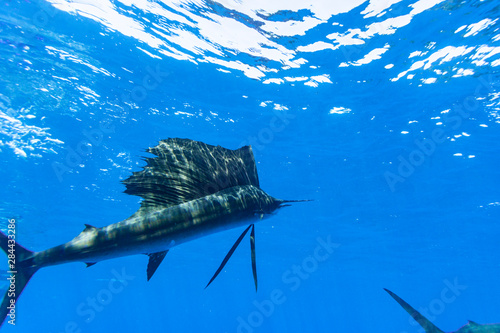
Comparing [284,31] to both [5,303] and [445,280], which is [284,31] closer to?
[5,303]

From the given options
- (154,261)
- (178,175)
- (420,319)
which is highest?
(178,175)

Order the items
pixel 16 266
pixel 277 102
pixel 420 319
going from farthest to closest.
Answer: pixel 277 102
pixel 420 319
pixel 16 266

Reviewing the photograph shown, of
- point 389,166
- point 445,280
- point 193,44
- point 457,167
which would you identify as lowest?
point 445,280

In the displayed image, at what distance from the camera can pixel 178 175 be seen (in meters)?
2.36

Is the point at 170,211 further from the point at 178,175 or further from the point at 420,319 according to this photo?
the point at 420,319

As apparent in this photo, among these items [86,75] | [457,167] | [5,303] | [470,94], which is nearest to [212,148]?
[5,303]

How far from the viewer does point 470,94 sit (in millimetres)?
11547

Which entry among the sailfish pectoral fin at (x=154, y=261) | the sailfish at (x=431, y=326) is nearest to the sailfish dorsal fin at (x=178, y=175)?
the sailfish pectoral fin at (x=154, y=261)

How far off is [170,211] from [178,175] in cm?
32

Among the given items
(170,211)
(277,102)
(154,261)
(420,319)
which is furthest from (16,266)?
(277,102)

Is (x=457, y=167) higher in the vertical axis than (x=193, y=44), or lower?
lower

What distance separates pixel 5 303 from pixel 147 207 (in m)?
1.08

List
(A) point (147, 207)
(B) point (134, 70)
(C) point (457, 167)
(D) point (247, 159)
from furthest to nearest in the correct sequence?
(C) point (457, 167) → (B) point (134, 70) → (D) point (247, 159) → (A) point (147, 207)

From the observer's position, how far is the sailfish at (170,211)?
205 centimetres
